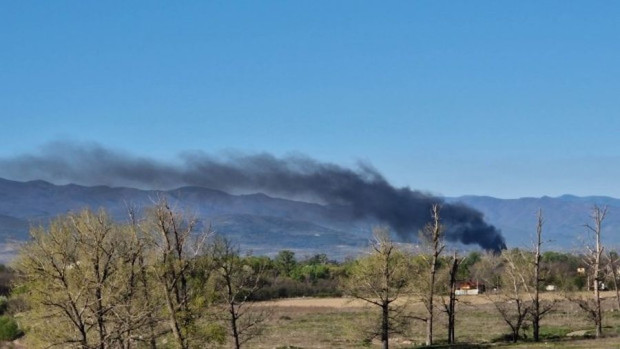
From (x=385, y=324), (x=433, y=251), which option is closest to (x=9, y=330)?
(x=385, y=324)

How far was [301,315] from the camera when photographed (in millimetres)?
125188

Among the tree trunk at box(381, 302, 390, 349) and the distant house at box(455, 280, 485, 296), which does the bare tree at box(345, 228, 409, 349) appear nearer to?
the tree trunk at box(381, 302, 390, 349)

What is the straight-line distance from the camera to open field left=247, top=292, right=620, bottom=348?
69.9 metres

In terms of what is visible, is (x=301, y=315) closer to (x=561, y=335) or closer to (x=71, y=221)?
(x=561, y=335)

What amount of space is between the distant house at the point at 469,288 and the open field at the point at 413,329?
14.5m

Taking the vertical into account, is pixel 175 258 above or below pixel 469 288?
above

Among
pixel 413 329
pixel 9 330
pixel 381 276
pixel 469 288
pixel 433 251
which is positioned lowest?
pixel 9 330

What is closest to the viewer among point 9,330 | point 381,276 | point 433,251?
point 381,276

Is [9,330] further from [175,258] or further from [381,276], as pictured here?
[175,258]

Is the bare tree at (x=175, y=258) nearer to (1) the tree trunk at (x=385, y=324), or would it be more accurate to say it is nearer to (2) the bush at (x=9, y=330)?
(1) the tree trunk at (x=385, y=324)

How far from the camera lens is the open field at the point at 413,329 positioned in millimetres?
69938

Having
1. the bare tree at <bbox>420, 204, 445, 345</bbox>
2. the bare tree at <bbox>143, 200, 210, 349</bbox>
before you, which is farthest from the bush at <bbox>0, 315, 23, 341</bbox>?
the bare tree at <bbox>143, 200, 210, 349</bbox>

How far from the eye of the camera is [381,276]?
72.0m

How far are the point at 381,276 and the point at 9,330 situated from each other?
43.0m
